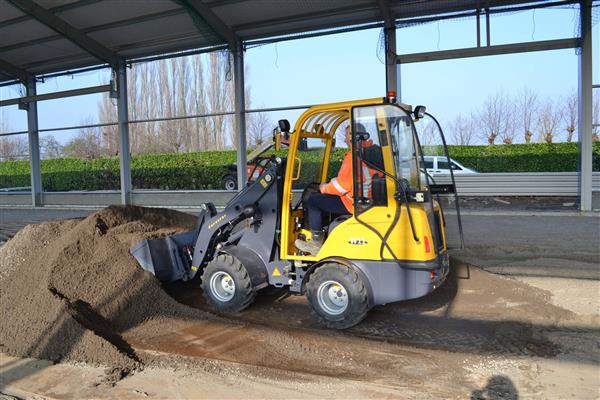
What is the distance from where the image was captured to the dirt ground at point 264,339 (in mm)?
3771

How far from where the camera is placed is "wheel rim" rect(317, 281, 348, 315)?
191 inches

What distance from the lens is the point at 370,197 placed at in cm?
482

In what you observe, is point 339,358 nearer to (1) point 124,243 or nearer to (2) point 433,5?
(1) point 124,243

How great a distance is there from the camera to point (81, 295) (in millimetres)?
5410

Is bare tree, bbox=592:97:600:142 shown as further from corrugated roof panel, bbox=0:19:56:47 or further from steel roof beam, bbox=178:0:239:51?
corrugated roof panel, bbox=0:19:56:47

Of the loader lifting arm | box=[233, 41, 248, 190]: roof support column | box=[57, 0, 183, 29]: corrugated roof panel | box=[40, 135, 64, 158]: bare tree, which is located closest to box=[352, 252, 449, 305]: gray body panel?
the loader lifting arm

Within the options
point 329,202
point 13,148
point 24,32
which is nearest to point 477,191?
point 329,202

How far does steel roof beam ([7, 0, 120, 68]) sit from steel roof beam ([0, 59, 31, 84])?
4.03 meters

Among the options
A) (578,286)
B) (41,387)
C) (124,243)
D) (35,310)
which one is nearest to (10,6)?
(124,243)

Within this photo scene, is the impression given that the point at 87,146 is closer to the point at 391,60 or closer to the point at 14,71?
the point at 14,71

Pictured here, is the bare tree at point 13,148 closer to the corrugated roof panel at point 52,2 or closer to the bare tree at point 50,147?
the bare tree at point 50,147

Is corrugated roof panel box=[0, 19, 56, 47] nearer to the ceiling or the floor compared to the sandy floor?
nearer to the ceiling

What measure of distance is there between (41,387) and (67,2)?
1129 centimetres

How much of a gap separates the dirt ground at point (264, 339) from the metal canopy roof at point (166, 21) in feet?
24.5
